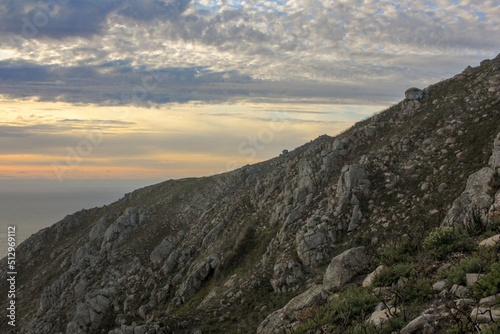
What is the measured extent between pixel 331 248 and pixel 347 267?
19.3 feet

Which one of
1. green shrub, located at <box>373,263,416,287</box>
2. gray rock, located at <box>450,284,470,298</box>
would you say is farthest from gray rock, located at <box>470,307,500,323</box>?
green shrub, located at <box>373,263,416,287</box>

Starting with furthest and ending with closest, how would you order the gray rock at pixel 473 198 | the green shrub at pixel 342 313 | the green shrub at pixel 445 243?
1. the gray rock at pixel 473 198
2. the green shrub at pixel 445 243
3. the green shrub at pixel 342 313

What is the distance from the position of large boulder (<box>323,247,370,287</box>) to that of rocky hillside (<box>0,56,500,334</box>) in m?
0.05

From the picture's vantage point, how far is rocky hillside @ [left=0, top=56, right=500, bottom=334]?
30.0 feet

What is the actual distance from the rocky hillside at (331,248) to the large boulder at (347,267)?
0.05m

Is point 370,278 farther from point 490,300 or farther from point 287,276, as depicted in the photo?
point 287,276

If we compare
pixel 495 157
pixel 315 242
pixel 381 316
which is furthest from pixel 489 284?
pixel 315 242

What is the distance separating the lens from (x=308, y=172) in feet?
86.3

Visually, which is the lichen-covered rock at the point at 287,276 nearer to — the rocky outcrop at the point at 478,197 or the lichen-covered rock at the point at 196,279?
the lichen-covered rock at the point at 196,279

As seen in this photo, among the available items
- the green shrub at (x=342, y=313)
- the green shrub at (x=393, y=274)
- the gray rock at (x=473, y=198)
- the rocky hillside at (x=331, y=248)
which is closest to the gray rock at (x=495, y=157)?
the rocky hillside at (x=331, y=248)

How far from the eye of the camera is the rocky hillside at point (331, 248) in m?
9.16

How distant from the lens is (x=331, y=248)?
1867 centimetres

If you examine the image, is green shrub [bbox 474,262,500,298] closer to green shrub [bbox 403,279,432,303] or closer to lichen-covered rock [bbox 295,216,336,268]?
green shrub [bbox 403,279,432,303]

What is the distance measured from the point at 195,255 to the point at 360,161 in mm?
16728
